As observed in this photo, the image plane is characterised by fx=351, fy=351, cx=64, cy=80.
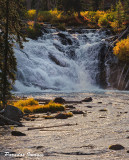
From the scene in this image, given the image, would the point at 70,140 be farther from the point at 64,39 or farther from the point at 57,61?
the point at 64,39

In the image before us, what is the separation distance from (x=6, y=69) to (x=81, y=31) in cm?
3033

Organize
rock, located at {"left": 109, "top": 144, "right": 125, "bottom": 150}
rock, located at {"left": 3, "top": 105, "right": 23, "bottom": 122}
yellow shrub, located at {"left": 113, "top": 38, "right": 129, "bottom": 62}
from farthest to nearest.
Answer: yellow shrub, located at {"left": 113, "top": 38, "right": 129, "bottom": 62}
rock, located at {"left": 3, "top": 105, "right": 23, "bottom": 122}
rock, located at {"left": 109, "top": 144, "right": 125, "bottom": 150}

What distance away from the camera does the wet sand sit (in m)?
7.30

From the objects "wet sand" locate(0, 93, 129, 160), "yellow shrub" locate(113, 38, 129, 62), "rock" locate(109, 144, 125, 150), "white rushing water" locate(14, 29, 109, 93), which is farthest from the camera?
"yellow shrub" locate(113, 38, 129, 62)

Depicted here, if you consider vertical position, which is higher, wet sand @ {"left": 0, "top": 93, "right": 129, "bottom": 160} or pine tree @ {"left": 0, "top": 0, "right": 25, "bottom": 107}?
pine tree @ {"left": 0, "top": 0, "right": 25, "bottom": 107}

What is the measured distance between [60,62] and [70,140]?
84.8ft

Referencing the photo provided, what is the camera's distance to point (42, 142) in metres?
8.64

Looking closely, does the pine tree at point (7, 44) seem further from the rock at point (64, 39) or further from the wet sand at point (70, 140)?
the rock at point (64, 39)

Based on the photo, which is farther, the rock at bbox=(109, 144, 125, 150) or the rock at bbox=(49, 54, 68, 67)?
the rock at bbox=(49, 54, 68, 67)

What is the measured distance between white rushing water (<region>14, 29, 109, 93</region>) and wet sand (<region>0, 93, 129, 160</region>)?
52.2ft

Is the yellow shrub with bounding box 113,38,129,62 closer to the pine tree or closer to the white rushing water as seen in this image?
the white rushing water

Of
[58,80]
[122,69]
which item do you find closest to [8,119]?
[58,80]

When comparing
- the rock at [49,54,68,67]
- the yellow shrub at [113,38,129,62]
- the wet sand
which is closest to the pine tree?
the wet sand

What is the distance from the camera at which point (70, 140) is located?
29.1 feet
